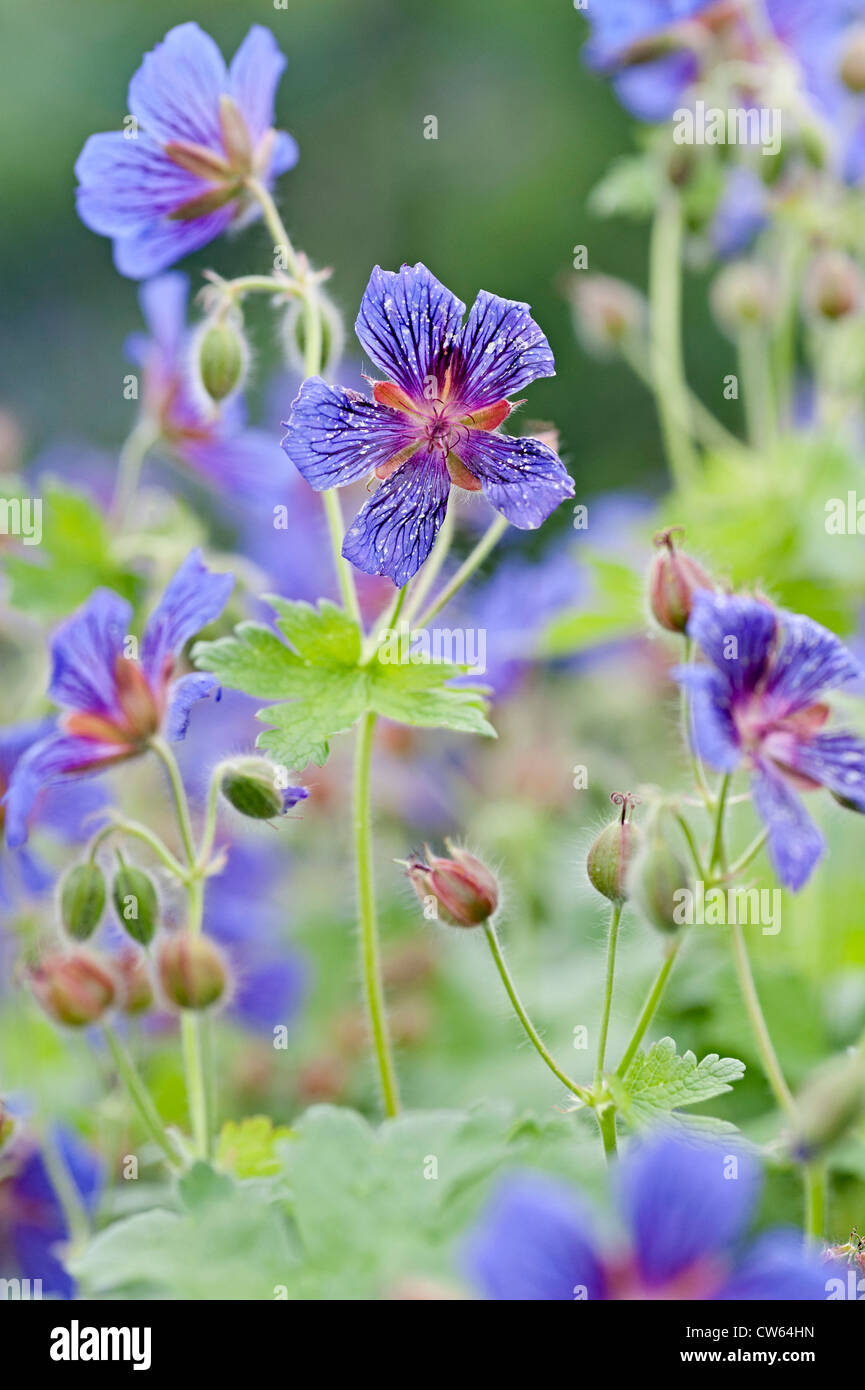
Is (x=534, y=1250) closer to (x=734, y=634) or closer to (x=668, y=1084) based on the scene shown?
(x=668, y=1084)

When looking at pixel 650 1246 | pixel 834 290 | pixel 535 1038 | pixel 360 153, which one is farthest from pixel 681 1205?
pixel 360 153

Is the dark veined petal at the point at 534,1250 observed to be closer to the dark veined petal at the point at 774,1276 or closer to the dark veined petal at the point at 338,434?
the dark veined petal at the point at 774,1276

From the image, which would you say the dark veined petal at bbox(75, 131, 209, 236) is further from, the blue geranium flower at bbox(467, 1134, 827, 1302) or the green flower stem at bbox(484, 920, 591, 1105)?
the blue geranium flower at bbox(467, 1134, 827, 1302)

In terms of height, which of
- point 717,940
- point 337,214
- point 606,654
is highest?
point 337,214

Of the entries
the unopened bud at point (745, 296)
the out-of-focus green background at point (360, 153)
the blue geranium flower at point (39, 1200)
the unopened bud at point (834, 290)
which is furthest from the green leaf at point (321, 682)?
the out-of-focus green background at point (360, 153)

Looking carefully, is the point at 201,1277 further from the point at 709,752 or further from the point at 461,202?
the point at 461,202

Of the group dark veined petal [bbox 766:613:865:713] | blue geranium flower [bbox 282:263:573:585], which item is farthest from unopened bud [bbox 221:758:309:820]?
dark veined petal [bbox 766:613:865:713]
